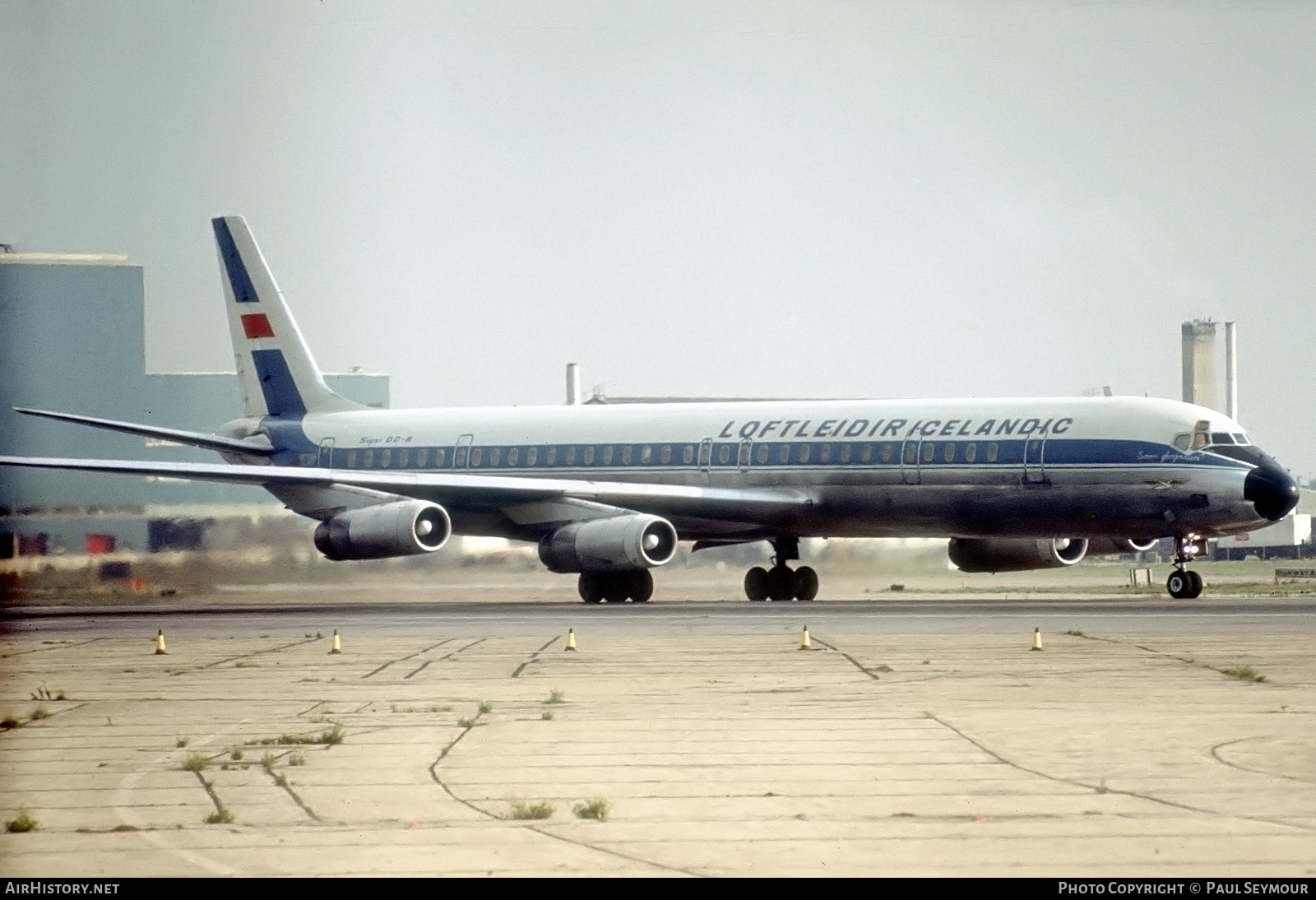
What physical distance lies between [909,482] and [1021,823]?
2385 cm

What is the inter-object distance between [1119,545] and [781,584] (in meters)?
6.64

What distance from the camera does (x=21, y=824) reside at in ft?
34.4

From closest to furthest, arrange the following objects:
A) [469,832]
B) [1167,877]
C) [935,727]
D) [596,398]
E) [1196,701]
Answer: [1167,877] < [469,832] < [935,727] < [1196,701] < [596,398]

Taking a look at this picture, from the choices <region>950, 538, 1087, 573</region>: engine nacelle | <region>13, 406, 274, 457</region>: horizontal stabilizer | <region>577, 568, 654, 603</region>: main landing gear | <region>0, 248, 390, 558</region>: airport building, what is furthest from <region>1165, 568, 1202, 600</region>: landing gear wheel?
<region>13, 406, 274, 457</region>: horizontal stabilizer

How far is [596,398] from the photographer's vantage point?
69625 mm

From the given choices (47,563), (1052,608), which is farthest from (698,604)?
(47,563)

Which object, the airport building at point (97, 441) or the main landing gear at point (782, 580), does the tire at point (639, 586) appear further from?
the airport building at point (97, 441)

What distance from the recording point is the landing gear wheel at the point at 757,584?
38.2 meters

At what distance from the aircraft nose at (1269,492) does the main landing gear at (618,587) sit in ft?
37.1

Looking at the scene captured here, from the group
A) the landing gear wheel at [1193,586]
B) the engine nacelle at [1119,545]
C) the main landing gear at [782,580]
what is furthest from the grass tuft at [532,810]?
the main landing gear at [782,580]

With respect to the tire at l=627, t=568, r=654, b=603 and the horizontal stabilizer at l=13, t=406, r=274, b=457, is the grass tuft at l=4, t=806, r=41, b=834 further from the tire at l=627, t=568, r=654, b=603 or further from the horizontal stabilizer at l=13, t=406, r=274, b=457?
the tire at l=627, t=568, r=654, b=603

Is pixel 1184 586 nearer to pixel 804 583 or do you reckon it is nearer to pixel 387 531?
pixel 804 583

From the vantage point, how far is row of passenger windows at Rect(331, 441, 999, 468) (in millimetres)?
34000

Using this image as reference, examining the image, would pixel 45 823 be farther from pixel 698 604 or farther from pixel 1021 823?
pixel 698 604
